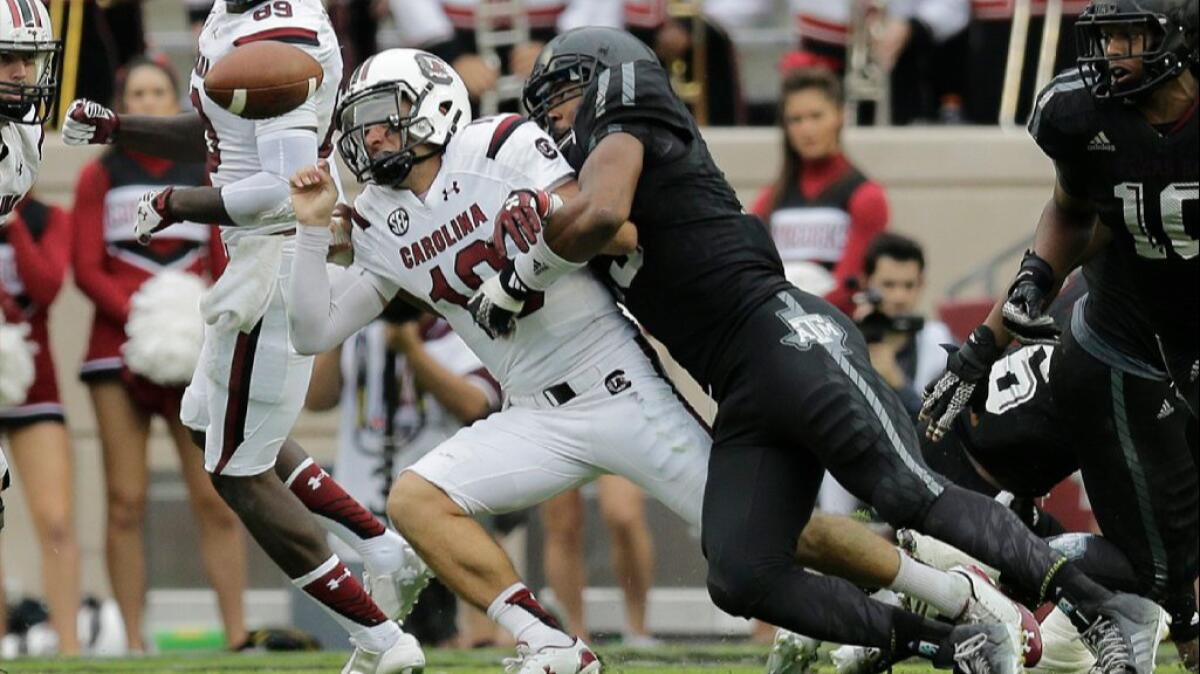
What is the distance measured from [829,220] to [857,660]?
261 cm

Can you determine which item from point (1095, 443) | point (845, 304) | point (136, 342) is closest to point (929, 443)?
point (1095, 443)

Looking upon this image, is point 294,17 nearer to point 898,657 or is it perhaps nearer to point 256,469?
point 256,469

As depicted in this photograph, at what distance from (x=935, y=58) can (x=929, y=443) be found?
13.8 feet

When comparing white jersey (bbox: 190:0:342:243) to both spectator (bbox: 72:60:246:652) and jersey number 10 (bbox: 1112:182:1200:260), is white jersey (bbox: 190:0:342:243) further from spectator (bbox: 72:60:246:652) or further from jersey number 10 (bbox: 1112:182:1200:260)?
jersey number 10 (bbox: 1112:182:1200:260)

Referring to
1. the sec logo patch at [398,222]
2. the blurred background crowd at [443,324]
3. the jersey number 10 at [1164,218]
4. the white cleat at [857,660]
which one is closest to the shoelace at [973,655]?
the white cleat at [857,660]

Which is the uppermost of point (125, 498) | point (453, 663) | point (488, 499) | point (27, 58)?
point (27, 58)

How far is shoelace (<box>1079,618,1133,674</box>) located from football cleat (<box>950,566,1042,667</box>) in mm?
161

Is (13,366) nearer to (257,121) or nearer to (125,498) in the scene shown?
(125,498)

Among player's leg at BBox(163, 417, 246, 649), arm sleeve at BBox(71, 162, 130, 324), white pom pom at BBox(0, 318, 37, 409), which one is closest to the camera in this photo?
white pom pom at BBox(0, 318, 37, 409)

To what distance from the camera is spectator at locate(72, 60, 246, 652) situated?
340 inches

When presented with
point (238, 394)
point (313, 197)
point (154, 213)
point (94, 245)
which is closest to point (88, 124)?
point (154, 213)

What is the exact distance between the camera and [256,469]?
22.5ft

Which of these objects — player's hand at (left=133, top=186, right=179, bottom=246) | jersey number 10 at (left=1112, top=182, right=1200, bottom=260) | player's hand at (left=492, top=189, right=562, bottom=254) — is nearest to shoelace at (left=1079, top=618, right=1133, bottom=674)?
jersey number 10 at (left=1112, top=182, right=1200, bottom=260)

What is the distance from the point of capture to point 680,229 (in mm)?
6039
